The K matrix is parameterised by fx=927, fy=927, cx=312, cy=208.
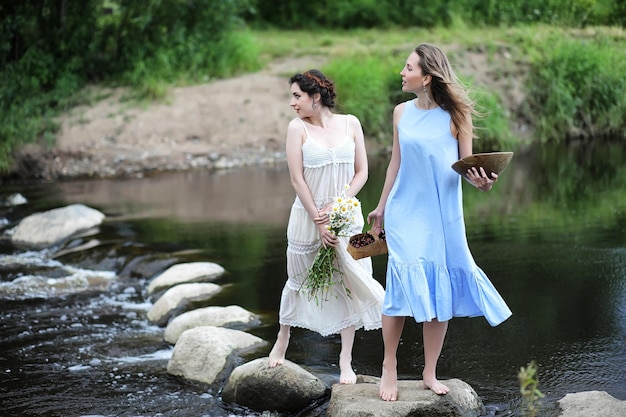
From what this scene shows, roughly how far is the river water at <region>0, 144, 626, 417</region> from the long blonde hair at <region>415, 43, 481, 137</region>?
1721 millimetres

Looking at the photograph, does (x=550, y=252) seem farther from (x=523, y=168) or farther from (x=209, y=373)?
(x=523, y=168)

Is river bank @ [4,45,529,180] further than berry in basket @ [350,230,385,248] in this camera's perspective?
Yes

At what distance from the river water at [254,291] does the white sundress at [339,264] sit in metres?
0.48

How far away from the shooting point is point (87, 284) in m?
9.51

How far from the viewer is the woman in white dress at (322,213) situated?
18.1 feet

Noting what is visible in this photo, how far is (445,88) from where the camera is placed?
192 inches

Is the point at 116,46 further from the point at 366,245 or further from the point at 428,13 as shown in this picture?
the point at 366,245

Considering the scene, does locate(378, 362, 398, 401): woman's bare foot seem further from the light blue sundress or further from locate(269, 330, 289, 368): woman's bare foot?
locate(269, 330, 289, 368): woman's bare foot

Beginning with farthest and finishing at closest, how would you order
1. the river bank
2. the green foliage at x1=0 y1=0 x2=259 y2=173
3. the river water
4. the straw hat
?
the green foliage at x1=0 y1=0 x2=259 y2=173 < the river bank < the river water < the straw hat

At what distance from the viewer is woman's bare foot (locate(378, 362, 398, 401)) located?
5062 mm

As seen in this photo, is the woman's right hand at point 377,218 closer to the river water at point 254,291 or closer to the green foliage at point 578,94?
the river water at point 254,291

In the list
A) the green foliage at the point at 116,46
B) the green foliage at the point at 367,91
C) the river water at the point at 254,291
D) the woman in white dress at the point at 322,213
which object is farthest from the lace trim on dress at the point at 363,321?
the green foliage at the point at 116,46

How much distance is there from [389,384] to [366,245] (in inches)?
30.7

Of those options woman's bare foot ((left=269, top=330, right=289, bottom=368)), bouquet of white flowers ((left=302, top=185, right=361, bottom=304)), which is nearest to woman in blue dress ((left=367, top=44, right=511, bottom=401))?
bouquet of white flowers ((left=302, top=185, right=361, bottom=304))
